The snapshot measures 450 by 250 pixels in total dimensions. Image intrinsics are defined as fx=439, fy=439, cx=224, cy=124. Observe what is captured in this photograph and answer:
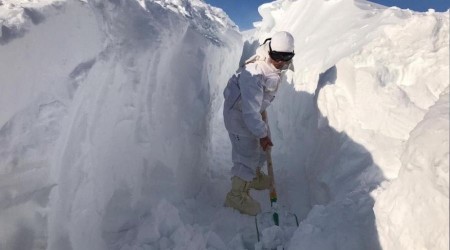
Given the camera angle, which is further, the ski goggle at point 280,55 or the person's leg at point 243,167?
the person's leg at point 243,167

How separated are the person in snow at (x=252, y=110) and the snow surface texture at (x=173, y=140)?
17 cm

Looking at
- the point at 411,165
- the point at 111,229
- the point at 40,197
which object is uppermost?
the point at 411,165

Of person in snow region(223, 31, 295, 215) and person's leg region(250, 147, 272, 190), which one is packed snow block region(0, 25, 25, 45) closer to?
person in snow region(223, 31, 295, 215)

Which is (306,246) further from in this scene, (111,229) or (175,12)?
(175,12)

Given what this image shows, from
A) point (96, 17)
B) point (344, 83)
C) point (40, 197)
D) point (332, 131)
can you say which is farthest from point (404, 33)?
point (40, 197)

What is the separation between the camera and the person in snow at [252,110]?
3461mm

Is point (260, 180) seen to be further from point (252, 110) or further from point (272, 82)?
point (272, 82)

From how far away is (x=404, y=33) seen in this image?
3512mm

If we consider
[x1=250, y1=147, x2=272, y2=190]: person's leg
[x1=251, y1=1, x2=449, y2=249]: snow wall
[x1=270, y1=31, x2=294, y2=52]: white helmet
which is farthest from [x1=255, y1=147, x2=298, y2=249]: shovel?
[x1=270, y1=31, x2=294, y2=52]: white helmet

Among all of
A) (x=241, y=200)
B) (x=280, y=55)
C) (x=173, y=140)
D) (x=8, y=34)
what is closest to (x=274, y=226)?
(x=241, y=200)

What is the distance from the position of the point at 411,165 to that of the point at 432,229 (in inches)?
11.1

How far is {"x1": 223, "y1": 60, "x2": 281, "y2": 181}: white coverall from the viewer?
348 cm

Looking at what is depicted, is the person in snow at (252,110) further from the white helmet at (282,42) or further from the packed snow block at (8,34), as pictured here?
the packed snow block at (8,34)

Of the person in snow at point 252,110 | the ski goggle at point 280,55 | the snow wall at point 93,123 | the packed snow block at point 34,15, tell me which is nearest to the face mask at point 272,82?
the person in snow at point 252,110
